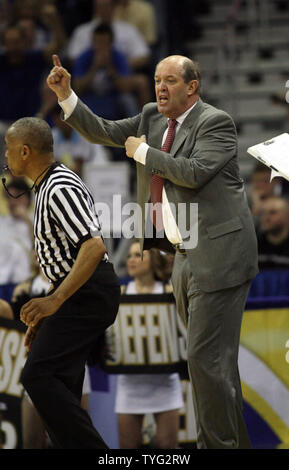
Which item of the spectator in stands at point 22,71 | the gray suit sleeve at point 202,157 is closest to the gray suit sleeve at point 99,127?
the gray suit sleeve at point 202,157

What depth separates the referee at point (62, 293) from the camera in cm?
345

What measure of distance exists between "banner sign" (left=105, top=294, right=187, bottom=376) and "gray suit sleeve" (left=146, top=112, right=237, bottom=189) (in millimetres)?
1376

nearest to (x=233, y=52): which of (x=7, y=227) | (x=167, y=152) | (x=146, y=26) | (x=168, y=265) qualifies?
(x=146, y=26)

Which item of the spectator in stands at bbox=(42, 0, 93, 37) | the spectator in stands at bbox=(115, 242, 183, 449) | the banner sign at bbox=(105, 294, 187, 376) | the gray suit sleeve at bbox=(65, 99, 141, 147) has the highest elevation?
the spectator in stands at bbox=(42, 0, 93, 37)

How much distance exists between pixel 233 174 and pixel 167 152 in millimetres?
312

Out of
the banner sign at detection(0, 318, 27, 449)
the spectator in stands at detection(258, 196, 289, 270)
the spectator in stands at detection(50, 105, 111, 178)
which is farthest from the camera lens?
the spectator in stands at detection(50, 105, 111, 178)

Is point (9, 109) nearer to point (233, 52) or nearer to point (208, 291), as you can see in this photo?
point (233, 52)

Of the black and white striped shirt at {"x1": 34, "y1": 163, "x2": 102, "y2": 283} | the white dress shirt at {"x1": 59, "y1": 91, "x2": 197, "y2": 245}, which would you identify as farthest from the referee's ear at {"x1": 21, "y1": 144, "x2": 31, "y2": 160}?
the white dress shirt at {"x1": 59, "y1": 91, "x2": 197, "y2": 245}

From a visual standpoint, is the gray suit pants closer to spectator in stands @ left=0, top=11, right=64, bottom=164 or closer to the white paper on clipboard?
the white paper on clipboard

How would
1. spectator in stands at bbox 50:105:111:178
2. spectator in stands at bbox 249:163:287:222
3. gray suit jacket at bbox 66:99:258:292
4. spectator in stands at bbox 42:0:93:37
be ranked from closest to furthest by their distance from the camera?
gray suit jacket at bbox 66:99:258:292
spectator in stands at bbox 249:163:287:222
spectator in stands at bbox 50:105:111:178
spectator in stands at bbox 42:0:93:37

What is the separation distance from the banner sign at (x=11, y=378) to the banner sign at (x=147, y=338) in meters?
0.51

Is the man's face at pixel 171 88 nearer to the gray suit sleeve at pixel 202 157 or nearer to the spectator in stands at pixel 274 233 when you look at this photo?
the gray suit sleeve at pixel 202 157

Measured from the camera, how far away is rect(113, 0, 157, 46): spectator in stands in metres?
8.82

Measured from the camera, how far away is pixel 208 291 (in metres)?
3.60
